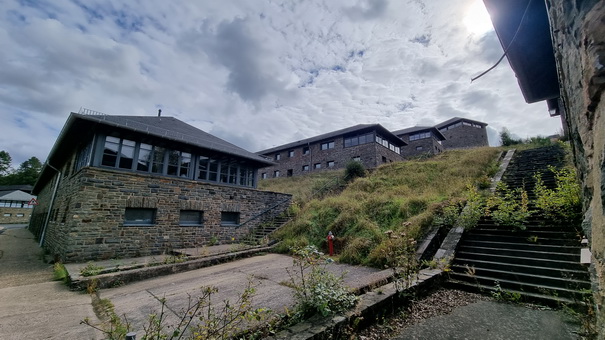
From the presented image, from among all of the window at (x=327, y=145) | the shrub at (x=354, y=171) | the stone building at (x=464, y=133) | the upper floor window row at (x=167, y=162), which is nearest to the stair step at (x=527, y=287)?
the upper floor window row at (x=167, y=162)

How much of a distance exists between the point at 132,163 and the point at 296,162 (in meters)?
20.1

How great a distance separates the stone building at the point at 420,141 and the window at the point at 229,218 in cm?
2348

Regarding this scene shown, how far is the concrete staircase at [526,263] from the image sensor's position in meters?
4.00

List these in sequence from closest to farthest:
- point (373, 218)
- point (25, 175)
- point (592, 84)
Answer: point (592, 84)
point (373, 218)
point (25, 175)

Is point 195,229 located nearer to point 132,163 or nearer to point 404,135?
point 132,163

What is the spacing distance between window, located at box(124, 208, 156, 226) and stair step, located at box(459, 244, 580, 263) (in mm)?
9654

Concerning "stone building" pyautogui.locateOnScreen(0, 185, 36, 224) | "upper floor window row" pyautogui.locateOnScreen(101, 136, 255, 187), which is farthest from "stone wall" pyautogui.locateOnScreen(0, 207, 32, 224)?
"upper floor window row" pyautogui.locateOnScreen(101, 136, 255, 187)

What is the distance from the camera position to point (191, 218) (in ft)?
32.2

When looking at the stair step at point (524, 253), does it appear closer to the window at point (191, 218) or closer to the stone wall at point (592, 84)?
the stone wall at point (592, 84)

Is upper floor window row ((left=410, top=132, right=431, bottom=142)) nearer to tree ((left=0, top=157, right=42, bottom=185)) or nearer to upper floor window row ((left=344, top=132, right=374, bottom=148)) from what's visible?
upper floor window row ((left=344, top=132, right=374, bottom=148))

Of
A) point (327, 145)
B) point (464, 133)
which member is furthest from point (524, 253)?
point (464, 133)

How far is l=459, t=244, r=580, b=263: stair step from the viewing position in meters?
4.60

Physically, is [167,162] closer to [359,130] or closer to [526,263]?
[526,263]

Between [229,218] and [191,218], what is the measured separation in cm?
183
